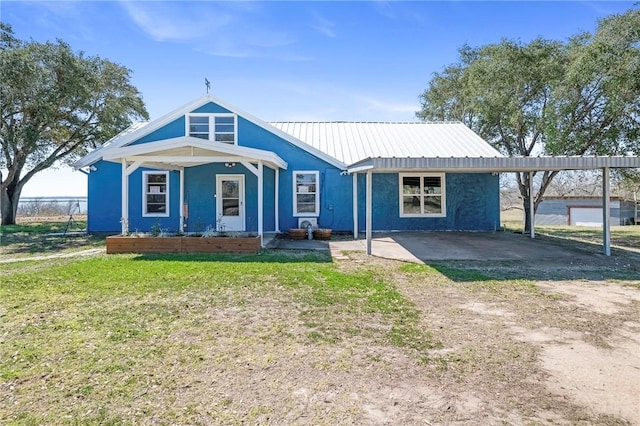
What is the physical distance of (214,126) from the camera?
1377cm

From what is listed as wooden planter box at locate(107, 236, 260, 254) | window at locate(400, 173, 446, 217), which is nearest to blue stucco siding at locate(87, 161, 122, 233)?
wooden planter box at locate(107, 236, 260, 254)

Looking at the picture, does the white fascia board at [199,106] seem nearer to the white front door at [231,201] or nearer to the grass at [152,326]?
the white front door at [231,201]

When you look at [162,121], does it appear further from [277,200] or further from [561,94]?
[561,94]

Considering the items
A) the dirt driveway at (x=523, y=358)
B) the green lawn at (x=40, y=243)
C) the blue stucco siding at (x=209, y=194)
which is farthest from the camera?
the blue stucco siding at (x=209, y=194)

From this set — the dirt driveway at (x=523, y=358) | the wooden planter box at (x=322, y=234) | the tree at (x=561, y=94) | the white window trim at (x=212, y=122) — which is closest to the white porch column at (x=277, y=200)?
the wooden planter box at (x=322, y=234)

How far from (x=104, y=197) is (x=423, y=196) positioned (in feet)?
37.5

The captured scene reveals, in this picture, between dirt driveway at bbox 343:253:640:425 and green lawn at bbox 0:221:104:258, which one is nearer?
dirt driveway at bbox 343:253:640:425

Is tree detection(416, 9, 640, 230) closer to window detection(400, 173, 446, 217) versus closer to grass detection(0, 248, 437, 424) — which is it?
window detection(400, 173, 446, 217)

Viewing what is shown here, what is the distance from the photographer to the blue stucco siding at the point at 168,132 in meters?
13.7

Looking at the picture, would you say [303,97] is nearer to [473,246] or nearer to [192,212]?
[192,212]

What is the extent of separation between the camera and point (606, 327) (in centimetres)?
439

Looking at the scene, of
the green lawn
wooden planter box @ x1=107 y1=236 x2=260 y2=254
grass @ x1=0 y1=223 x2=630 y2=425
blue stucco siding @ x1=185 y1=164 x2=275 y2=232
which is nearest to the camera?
grass @ x1=0 y1=223 x2=630 y2=425

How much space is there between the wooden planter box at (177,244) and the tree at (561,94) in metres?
12.1

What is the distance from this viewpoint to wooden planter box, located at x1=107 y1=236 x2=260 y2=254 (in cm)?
946
